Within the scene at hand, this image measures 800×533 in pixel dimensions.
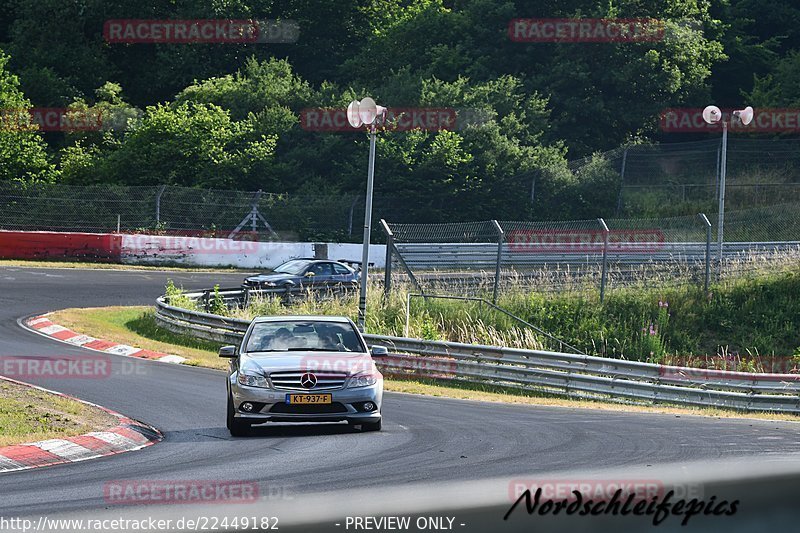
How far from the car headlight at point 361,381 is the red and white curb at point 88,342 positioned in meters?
9.43

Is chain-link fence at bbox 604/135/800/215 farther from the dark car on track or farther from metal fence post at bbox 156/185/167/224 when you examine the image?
metal fence post at bbox 156/185/167/224

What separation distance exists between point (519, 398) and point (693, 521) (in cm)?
1641

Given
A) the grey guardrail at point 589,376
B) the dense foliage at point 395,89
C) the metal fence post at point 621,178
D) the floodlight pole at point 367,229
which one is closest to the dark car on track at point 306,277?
the floodlight pole at point 367,229

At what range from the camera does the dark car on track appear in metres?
28.8

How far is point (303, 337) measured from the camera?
43.3 ft

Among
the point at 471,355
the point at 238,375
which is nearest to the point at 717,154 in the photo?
the point at 471,355

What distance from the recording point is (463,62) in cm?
5475

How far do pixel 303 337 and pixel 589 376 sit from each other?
717 cm

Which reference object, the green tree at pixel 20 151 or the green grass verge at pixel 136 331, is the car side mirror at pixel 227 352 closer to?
the green grass verge at pixel 136 331

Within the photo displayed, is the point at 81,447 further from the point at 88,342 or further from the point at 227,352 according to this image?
the point at 88,342

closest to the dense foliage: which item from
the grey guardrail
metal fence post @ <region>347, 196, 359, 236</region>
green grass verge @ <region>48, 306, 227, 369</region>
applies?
metal fence post @ <region>347, 196, 359, 236</region>

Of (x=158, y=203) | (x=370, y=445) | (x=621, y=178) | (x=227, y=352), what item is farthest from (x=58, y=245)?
(x=370, y=445)

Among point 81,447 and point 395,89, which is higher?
point 395,89

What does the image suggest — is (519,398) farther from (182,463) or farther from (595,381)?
(182,463)
